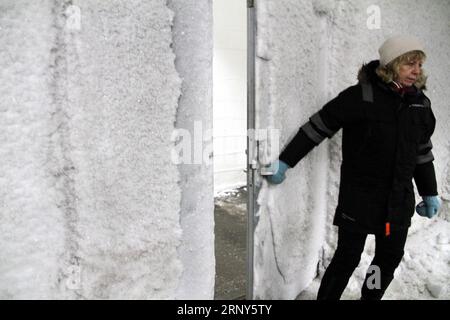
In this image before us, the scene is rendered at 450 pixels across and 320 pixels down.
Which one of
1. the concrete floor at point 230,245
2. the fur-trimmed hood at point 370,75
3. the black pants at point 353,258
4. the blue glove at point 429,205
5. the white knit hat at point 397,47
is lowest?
the concrete floor at point 230,245

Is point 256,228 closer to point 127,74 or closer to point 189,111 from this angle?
point 189,111

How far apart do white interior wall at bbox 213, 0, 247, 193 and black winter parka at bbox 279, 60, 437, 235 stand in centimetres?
288

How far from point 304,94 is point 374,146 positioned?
514 millimetres

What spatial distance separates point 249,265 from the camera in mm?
2010

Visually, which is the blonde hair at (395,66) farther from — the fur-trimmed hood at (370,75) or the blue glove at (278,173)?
the blue glove at (278,173)

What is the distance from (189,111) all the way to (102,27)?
1.46 feet

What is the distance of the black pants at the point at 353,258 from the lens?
196cm

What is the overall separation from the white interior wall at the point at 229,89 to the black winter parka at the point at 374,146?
288 cm

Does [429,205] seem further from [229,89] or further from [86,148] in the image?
[229,89]

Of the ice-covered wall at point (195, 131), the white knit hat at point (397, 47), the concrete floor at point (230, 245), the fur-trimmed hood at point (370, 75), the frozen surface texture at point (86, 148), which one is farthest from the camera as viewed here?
the concrete floor at point (230, 245)

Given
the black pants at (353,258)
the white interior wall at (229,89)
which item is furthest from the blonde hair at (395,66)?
the white interior wall at (229,89)

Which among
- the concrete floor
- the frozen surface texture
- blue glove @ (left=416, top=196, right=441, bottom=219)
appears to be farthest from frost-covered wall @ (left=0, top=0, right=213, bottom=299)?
blue glove @ (left=416, top=196, right=441, bottom=219)

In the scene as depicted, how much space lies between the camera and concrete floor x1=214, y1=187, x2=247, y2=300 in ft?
8.51

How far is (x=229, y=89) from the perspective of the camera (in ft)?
15.9
